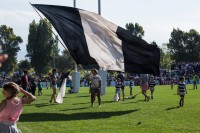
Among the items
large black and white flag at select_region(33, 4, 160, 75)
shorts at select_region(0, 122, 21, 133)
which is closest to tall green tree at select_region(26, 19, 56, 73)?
large black and white flag at select_region(33, 4, 160, 75)

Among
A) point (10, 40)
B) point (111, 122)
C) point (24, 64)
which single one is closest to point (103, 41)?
point (111, 122)

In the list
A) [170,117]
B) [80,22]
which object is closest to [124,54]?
[80,22]

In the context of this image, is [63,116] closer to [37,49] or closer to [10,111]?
[10,111]

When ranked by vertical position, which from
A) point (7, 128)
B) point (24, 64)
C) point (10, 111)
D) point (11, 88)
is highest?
point (24, 64)

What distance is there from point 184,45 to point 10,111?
304 ft

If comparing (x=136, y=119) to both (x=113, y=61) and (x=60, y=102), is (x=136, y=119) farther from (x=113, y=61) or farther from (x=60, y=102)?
(x=60, y=102)

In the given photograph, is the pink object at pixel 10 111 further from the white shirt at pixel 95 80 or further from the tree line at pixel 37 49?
the tree line at pixel 37 49

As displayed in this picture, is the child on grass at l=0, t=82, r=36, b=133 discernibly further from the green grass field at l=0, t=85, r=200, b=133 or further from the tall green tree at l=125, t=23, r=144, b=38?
the tall green tree at l=125, t=23, r=144, b=38

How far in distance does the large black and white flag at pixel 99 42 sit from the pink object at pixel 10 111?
1094 cm

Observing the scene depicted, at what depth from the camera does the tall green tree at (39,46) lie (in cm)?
8412

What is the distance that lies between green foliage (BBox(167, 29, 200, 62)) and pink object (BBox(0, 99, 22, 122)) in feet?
284

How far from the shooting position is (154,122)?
14.1m

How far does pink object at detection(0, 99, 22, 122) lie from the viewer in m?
6.97

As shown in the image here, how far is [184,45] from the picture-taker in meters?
97.2
